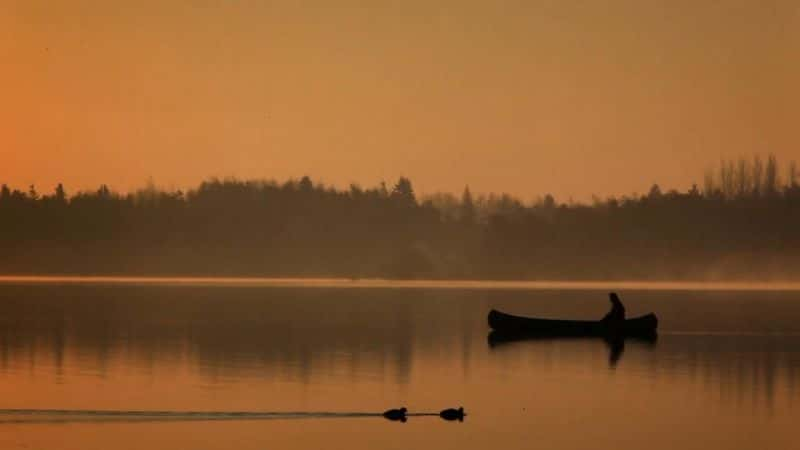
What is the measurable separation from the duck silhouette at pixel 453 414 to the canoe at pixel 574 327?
83.3 ft

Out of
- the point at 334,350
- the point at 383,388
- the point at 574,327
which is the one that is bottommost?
the point at 383,388

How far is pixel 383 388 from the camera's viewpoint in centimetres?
3878

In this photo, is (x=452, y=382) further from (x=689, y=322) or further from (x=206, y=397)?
(x=689, y=322)

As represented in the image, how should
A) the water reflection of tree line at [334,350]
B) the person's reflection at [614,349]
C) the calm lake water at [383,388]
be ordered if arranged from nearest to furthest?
the calm lake water at [383,388] → the water reflection of tree line at [334,350] → the person's reflection at [614,349]

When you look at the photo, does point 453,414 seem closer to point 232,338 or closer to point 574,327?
point 574,327

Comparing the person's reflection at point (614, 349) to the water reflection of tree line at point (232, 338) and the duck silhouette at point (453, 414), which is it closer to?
the water reflection of tree line at point (232, 338)

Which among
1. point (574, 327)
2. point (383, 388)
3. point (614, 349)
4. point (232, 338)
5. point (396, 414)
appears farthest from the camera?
point (232, 338)

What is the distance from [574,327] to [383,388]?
814 inches

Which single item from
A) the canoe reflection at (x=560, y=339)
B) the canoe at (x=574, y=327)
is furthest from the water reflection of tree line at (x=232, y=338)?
the canoe at (x=574, y=327)

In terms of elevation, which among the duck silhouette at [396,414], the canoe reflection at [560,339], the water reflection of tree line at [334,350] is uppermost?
the canoe reflection at [560,339]

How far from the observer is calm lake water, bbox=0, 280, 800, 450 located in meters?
29.6

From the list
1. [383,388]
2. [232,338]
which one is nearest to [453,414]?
[383,388]

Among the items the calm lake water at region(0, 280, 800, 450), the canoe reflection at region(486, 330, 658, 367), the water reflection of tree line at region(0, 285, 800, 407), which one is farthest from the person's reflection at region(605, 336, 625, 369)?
the water reflection of tree line at region(0, 285, 800, 407)

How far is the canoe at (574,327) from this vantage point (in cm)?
5703
